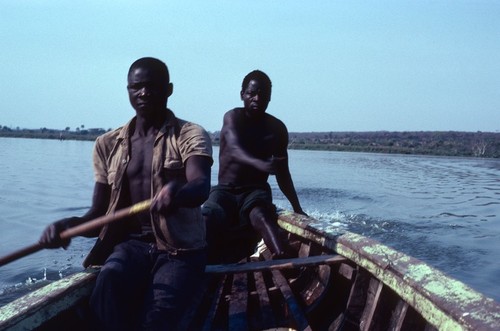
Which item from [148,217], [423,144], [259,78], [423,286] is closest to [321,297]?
[423,286]

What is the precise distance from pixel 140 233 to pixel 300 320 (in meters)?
1.00

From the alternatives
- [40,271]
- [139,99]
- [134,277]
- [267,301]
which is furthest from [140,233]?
[40,271]

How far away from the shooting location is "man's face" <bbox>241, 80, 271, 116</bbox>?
4406 millimetres

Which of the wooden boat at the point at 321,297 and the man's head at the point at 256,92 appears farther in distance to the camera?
the man's head at the point at 256,92

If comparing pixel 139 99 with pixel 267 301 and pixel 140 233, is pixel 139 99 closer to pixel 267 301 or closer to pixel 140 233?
pixel 140 233

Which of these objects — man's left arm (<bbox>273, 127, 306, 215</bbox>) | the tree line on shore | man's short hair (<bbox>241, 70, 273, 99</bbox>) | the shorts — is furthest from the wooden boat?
the tree line on shore

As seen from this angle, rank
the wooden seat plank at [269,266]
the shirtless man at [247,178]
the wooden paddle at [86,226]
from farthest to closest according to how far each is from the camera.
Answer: the shirtless man at [247,178]
the wooden seat plank at [269,266]
the wooden paddle at [86,226]

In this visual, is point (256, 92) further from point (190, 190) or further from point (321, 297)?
point (190, 190)

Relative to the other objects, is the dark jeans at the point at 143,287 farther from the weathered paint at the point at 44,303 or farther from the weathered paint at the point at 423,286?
the weathered paint at the point at 423,286

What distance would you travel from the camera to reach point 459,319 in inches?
77.4

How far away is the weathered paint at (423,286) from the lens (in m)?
1.96

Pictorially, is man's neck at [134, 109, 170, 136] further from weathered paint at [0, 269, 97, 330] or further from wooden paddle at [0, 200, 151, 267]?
weathered paint at [0, 269, 97, 330]

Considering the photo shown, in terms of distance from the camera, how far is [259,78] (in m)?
4.44

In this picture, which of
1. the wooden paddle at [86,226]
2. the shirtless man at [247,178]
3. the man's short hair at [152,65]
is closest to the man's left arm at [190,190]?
the wooden paddle at [86,226]
